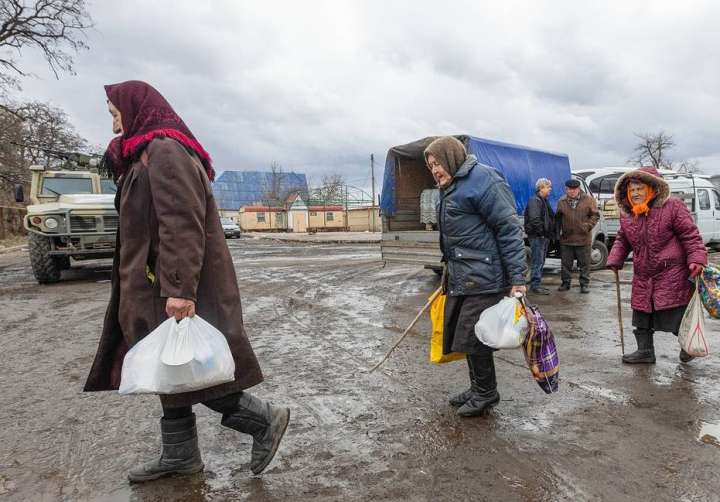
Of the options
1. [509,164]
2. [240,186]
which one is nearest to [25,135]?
[509,164]

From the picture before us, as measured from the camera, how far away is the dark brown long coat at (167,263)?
2.17 metres

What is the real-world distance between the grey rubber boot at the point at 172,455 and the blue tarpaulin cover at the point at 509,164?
7.04 metres

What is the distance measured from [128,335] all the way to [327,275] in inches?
345

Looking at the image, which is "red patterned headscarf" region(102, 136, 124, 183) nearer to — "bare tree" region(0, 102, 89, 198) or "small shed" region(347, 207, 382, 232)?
"bare tree" region(0, 102, 89, 198)

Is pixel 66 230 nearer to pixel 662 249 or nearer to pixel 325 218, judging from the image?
pixel 662 249

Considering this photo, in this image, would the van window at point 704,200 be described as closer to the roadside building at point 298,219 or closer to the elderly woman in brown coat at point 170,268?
the elderly woman in brown coat at point 170,268

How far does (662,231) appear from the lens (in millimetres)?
4094

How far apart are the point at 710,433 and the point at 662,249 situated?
65.3 inches

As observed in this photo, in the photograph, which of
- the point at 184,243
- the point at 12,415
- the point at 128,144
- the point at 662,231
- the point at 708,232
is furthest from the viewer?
the point at 708,232

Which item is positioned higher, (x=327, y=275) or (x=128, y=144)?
(x=128, y=144)

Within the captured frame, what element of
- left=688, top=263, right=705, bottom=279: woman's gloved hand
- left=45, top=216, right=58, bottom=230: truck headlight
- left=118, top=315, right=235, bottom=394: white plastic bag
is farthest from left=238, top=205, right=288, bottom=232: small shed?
left=118, top=315, right=235, bottom=394: white plastic bag

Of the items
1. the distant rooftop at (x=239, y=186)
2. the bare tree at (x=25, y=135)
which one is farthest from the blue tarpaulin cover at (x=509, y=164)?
the distant rooftop at (x=239, y=186)

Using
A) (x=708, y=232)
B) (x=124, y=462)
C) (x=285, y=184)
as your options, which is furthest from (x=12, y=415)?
(x=285, y=184)

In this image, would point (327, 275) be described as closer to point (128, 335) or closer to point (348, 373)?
point (348, 373)
